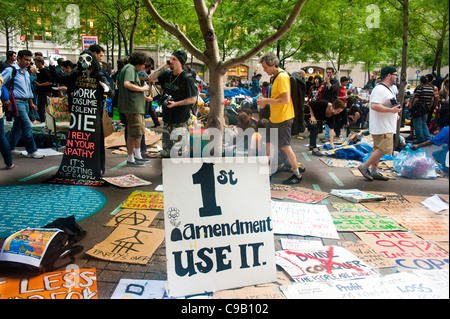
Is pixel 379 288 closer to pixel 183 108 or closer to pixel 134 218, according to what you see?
pixel 134 218

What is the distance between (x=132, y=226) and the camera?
372cm

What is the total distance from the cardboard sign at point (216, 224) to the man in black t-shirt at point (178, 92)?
296 centimetres

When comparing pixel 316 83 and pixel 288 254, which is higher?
pixel 316 83

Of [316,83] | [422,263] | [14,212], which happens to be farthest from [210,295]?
[316,83]

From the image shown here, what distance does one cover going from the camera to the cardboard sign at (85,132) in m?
5.24

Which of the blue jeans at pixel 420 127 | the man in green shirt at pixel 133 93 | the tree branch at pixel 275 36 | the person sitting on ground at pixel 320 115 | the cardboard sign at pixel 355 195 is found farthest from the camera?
the blue jeans at pixel 420 127

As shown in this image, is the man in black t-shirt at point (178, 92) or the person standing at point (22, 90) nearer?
the man in black t-shirt at point (178, 92)

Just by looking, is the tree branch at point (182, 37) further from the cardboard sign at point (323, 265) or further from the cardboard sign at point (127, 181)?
the cardboard sign at point (127, 181)

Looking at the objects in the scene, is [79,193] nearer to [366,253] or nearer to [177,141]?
[177,141]

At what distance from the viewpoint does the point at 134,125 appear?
609 cm

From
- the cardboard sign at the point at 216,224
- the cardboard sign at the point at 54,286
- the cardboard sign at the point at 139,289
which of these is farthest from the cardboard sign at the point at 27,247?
the cardboard sign at the point at 216,224

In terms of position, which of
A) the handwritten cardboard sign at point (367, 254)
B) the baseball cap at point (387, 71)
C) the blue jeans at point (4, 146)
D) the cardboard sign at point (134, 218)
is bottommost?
the handwritten cardboard sign at point (367, 254)

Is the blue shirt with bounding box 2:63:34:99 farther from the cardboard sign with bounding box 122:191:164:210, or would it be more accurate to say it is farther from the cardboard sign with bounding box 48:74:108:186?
the cardboard sign with bounding box 122:191:164:210
